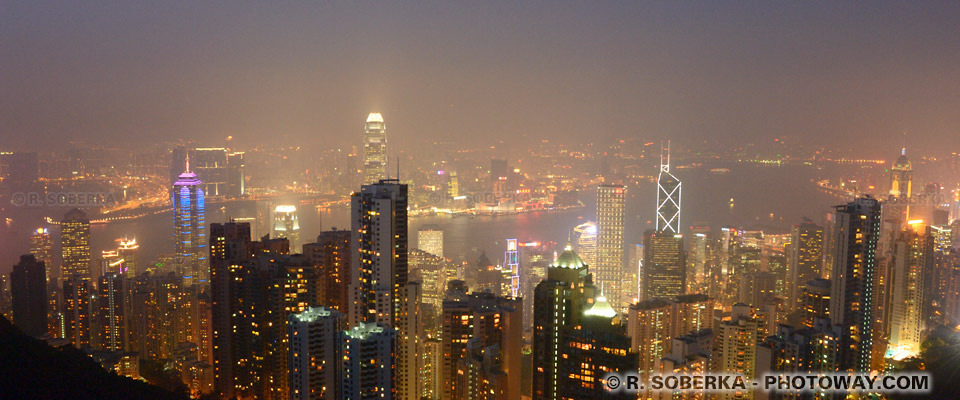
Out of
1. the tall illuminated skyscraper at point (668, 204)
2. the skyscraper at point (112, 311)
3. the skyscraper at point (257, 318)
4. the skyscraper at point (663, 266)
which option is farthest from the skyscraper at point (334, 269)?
the tall illuminated skyscraper at point (668, 204)

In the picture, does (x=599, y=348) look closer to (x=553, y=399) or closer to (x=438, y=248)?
(x=553, y=399)

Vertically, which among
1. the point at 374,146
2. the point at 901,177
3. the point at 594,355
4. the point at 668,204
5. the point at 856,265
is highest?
the point at 374,146

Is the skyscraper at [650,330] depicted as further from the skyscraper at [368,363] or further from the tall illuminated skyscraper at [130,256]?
the tall illuminated skyscraper at [130,256]

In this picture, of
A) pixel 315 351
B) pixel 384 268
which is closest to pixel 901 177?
pixel 384 268

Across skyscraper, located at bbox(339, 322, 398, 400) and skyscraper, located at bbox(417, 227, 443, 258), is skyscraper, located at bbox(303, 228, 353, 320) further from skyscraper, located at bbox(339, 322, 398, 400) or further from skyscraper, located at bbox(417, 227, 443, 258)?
skyscraper, located at bbox(339, 322, 398, 400)

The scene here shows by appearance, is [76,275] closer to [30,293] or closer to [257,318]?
[30,293]

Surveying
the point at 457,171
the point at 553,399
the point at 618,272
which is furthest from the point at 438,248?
the point at 553,399

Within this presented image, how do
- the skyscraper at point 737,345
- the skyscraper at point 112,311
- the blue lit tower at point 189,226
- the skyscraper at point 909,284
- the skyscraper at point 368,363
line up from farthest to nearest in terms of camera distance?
the blue lit tower at point 189,226, the skyscraper at point 112,311, the skyscraper at point 909,284, the skyscraper at point 737,345, the skyscraper at point 368,363
